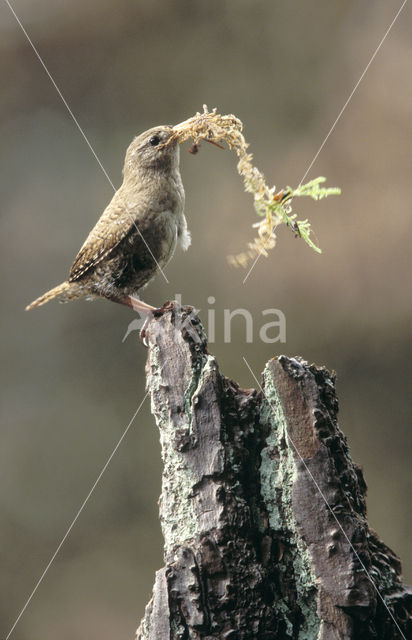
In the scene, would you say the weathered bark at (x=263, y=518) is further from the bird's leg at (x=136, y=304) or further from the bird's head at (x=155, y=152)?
the bird's head at (x=155, y=152)

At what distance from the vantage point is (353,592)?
4.18 ft

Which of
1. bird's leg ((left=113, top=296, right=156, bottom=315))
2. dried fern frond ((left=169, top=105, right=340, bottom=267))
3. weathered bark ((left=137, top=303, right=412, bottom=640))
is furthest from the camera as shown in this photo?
bird's leg ((left=113, top=296, right=156, bottom=315))

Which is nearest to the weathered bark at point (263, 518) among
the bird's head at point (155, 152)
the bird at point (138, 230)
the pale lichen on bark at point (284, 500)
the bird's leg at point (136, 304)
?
the pale lichen on bark at point (284, 500)

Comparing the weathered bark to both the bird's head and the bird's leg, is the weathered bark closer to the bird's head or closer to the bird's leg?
the bird's leg

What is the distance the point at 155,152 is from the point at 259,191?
1.32 ft

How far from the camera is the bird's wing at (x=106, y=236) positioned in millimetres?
1721

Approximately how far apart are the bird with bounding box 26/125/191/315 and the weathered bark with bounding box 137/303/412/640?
1.15 ft

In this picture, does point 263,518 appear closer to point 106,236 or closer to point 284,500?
point 284,500

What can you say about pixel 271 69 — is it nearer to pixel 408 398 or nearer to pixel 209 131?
pixel 209 131

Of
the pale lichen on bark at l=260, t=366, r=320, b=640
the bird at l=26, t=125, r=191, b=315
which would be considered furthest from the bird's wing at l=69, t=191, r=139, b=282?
the pale lichen on bark at l=260, t=366, r=320, b=640

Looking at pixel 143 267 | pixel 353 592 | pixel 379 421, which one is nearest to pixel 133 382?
pixel 143 267

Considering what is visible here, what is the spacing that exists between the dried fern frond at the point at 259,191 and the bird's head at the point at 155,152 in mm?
52

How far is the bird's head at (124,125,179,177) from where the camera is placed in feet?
5.86

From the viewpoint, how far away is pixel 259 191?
1.55 metres
